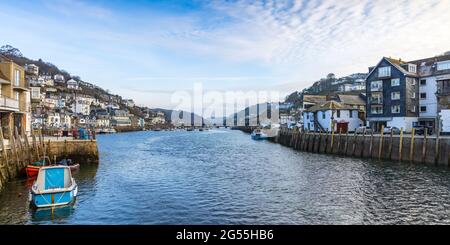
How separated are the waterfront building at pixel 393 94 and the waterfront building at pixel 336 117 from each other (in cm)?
463

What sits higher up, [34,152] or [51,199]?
[34,152]

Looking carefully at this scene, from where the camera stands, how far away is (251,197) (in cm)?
Answer: 2328

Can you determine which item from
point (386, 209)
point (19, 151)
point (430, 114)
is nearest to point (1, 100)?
point (19, 151)

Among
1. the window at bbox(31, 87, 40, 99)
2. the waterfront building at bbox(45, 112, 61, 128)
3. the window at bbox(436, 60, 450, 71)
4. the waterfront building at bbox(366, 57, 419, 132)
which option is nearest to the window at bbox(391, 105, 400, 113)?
the waterfront building at bbox(366, 57, 419, 132)

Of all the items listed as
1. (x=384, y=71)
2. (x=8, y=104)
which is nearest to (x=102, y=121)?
(x=384, y=71)

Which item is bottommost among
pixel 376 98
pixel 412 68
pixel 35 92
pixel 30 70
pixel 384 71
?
pixel 376 98

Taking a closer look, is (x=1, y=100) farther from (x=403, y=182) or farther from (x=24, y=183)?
(x=403, y=182)

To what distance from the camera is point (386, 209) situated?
20.0m

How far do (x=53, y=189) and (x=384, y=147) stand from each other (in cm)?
3813

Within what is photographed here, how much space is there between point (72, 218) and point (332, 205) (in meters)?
14.8

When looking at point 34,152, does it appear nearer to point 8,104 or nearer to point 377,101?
point 8,104

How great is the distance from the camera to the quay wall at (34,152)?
89.9ft

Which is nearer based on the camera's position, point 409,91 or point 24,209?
point 24,209
